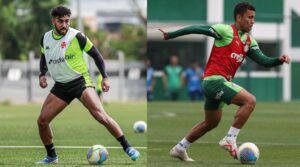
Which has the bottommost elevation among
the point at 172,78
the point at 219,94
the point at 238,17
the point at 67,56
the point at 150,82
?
the point at 150,82

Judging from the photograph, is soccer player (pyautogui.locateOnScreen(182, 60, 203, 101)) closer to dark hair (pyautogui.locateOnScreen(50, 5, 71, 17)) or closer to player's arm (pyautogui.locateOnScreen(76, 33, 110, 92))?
player's arm (pyautogui.locateOnScreen(76, 33, 110, 92))

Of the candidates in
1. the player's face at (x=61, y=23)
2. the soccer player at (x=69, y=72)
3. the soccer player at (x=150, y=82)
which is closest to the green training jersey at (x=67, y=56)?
the soccer player at (x=69, y=72)

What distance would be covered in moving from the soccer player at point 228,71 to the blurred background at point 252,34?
2799 cm

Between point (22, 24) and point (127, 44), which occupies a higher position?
point (22, 24)

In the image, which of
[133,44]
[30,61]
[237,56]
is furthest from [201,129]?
[133,44]

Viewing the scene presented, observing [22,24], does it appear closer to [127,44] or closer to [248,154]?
[127,44]

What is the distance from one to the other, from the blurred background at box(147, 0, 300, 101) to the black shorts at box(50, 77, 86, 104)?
28364 millimetres

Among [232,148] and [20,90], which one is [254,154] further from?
[20,90]

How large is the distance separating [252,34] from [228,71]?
2920 cm

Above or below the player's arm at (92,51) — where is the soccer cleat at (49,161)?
below

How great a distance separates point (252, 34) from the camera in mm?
41031

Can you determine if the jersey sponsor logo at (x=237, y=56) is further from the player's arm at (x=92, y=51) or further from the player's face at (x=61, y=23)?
the player's face at (x=61, y=23)

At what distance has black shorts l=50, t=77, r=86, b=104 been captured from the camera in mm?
11977

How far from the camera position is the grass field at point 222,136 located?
12211 millimetres
